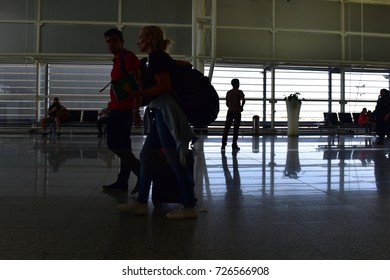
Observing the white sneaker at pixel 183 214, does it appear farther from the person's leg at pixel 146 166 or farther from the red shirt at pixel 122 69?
the red shirt at pixel 122 69

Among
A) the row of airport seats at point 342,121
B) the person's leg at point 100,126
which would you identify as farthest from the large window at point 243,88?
the person's leg at point 100,126

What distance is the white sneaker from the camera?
3203 millimetres

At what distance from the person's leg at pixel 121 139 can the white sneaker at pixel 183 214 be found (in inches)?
43.7

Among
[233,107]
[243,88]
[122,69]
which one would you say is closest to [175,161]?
[122,69]

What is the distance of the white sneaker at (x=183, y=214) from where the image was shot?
10.5 ft

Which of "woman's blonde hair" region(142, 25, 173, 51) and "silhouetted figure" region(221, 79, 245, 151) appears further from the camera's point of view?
"silhouetted figure" region(221, 79, 245, 151)

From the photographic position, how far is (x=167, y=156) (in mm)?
3266

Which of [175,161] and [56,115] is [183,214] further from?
[56,115]

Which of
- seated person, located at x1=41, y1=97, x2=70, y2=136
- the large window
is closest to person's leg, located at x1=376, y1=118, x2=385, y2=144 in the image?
the large window

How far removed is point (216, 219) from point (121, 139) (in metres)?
1.43

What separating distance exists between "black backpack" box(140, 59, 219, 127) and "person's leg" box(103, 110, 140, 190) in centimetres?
100

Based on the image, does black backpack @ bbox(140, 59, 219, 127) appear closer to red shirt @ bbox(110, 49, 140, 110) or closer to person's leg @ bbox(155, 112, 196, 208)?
person's leg @ bbox(155, 112, 196, 208)
